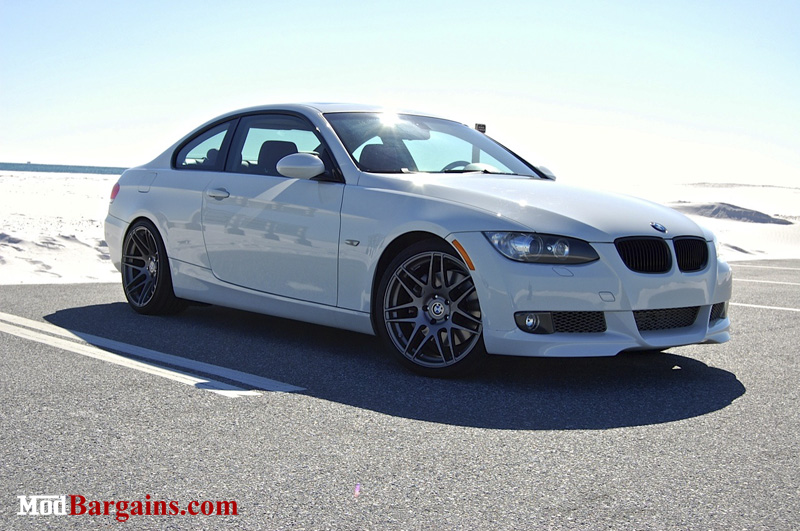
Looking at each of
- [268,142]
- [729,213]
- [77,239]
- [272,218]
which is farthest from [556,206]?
[729,213]

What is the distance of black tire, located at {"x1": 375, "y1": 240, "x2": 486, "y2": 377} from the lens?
199 inches

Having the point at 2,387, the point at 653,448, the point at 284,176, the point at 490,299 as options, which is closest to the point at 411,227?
the point at 490,299

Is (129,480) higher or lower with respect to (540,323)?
lower

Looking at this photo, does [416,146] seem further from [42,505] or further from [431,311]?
[42,505]

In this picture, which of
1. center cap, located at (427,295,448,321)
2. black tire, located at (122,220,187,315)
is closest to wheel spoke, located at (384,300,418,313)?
center cap, located at (427,295,448,321)

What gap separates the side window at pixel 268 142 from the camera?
622 cm

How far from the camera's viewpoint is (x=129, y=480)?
11.0 feet

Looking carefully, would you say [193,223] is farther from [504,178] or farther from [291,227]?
[504,178]

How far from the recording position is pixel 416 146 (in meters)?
6.15

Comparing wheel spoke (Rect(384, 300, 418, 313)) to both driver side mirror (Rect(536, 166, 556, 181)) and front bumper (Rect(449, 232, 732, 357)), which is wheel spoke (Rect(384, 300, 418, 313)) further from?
driver side mirror (Rect(536, 166, 556, 181))

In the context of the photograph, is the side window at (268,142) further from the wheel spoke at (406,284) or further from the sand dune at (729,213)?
the sand dune at (729,213)

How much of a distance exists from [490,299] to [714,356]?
2.09 m

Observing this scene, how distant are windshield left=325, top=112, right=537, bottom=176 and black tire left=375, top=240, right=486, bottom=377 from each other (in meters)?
0.82

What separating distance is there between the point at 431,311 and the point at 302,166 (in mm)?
1255
